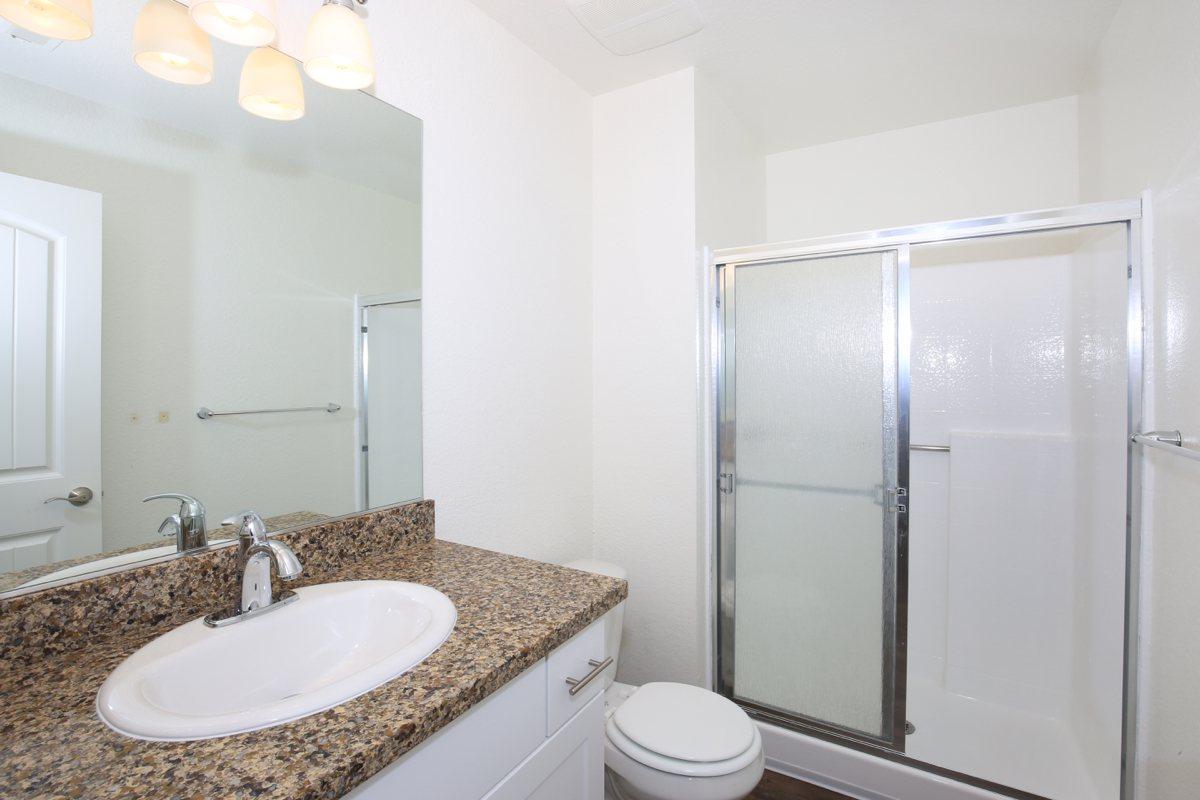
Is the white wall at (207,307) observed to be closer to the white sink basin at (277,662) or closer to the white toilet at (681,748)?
the white sink basin at (277,662)

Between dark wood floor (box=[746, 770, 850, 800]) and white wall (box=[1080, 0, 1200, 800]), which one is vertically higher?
white wall (box=[1080, 0, 1200, 800])

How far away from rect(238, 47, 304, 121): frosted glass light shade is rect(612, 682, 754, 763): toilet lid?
166cm

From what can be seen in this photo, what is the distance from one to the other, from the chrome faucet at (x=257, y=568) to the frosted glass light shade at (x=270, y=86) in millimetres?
820

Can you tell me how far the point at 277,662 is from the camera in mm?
935

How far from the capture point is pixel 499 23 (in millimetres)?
1725

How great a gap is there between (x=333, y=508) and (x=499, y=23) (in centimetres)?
151

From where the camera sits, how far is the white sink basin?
66 centimetres

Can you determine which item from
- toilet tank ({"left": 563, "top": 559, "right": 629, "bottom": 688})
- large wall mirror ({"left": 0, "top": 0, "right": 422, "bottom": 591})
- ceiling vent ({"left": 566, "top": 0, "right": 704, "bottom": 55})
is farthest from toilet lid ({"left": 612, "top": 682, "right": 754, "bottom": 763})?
ceiling vent ({"left": 566, "top": 0, "right": 704, "bottom": 55})

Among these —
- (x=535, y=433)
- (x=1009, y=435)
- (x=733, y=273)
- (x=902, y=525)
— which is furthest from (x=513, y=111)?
(x=1009, y=435)

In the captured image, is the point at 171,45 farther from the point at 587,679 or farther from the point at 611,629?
the point at 611,629

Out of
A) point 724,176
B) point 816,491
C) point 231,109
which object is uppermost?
point 724,176

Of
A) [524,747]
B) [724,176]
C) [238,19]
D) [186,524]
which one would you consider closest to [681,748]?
[524,747]

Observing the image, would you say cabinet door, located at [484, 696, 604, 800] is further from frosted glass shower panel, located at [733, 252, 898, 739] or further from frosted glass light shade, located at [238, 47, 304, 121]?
frosted glass light shade, located at [238, 47, 304, 121]

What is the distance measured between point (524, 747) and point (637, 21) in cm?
187
